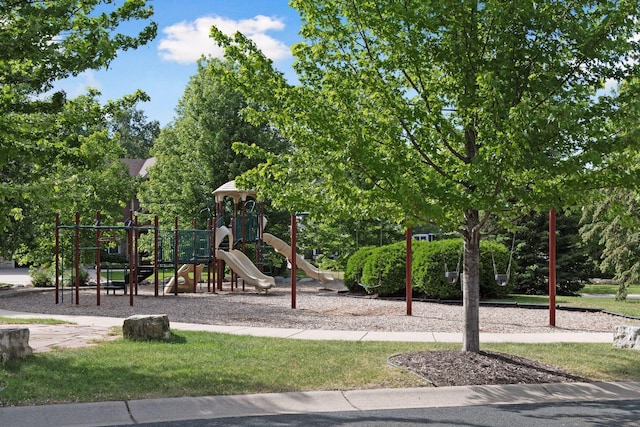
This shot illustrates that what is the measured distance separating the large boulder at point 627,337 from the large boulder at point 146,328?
6388 mm

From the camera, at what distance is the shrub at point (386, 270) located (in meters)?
19.2

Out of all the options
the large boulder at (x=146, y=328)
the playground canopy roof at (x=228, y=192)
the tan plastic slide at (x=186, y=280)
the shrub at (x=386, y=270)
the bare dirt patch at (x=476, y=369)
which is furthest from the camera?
the playground canopy roof at (x=228, y=192)

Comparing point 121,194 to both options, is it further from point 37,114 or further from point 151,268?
point 37,114

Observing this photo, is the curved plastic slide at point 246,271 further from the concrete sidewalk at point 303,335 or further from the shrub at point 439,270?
the concrete sidewalk at point 303,335

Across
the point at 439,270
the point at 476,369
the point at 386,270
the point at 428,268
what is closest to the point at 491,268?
the point at 439,270

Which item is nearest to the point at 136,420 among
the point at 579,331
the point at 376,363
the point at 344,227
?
the point at 376,363

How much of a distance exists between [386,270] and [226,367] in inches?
443

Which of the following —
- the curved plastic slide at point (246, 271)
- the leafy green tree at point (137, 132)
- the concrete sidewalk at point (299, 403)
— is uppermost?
the leafy green tree at point (137, 132)

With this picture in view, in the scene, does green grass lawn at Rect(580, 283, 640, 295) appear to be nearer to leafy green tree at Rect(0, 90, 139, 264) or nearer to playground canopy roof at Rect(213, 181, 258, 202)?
playground canopy roof at Rect(213, 181, 258, 202)

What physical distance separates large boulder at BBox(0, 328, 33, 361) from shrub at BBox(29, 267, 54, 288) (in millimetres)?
17477

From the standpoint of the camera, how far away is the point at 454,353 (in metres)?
9.02

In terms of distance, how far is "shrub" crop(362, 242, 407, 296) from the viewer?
19.2 metres

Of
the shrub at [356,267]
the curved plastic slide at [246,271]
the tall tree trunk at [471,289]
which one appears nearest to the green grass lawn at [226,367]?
the tall tree trunk at [471,289]

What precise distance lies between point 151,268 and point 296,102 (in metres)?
15.8
